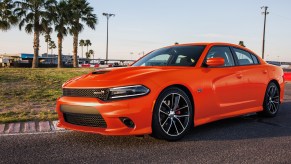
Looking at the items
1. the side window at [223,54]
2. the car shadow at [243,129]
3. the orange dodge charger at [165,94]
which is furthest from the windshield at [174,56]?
the car shadow at [243,129]

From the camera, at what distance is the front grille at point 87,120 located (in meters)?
4.32

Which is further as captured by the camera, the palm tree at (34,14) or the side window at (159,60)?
the palm tree at (34,14)

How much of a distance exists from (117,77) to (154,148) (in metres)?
1.01

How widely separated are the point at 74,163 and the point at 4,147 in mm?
1154

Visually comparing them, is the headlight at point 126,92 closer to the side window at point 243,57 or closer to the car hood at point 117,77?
the car hood at point 117,77

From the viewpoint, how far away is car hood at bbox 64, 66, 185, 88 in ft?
14.4

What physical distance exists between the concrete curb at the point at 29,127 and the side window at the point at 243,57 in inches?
A: 125

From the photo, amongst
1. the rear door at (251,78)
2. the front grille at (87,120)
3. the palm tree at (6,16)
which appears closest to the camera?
the front grille at (87,120)

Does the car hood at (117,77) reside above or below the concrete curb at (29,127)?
above

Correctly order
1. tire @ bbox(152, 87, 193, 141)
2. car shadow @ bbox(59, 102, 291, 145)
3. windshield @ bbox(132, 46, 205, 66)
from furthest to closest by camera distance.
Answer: windshield @ bbox(132, 46, 205, 66)
car shadow @ bbox(59, 102, 291, 145)
tire @ bbox(152, 87, 193, 141)

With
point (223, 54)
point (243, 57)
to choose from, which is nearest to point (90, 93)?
point (223, 54)

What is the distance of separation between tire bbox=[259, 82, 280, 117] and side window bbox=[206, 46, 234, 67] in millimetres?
1164

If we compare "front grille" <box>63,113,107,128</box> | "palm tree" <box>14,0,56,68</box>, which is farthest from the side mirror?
"palm tree" <box>14,0,56,68</box>

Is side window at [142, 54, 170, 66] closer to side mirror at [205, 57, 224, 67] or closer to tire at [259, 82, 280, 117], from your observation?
side mirror at [205, 57, 224, 67]
